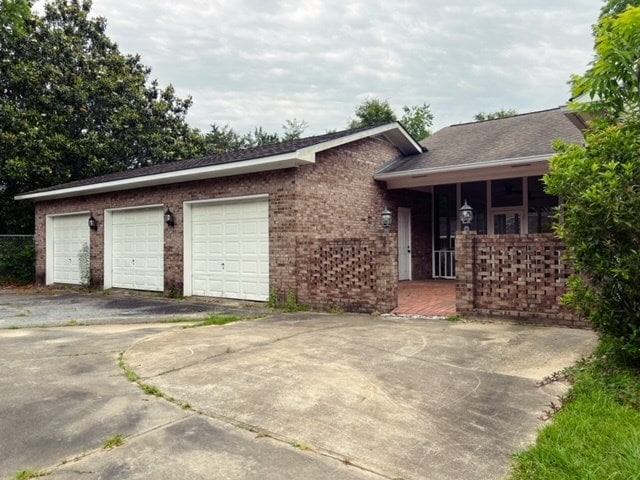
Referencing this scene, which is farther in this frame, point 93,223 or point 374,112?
point 374,112

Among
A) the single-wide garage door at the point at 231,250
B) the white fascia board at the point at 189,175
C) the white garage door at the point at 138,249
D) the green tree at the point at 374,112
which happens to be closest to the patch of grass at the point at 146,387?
the single-wide garage door at the point at 231,250

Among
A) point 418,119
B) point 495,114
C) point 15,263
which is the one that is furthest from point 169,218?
point 495,114

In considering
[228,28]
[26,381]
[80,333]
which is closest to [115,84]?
[228,28]

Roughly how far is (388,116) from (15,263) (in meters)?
21.0

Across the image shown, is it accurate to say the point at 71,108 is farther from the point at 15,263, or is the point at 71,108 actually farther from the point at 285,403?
the point at 285,403

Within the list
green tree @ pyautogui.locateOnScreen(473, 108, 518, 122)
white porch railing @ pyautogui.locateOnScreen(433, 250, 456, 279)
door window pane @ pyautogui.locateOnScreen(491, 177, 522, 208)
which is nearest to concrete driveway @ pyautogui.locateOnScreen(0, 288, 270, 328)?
white porch railing @ pyautogui.locateOnScreen(433, 250, 456, 279)

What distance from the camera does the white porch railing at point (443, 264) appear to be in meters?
14.1

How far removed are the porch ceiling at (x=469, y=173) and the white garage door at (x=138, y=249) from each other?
5987 mm

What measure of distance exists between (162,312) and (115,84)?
15.4 metres

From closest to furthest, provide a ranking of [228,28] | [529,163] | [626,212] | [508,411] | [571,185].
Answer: [508,411] → [626,212] → [571,185] → [529,163] → [228,28]

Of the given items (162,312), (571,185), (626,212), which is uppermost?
(571,185)

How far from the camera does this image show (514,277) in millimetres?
7086

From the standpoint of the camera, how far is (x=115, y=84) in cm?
2052

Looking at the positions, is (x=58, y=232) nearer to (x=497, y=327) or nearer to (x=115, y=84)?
(x=115, y=84)
